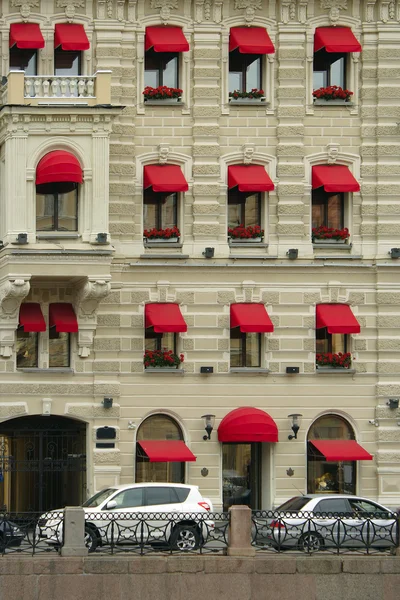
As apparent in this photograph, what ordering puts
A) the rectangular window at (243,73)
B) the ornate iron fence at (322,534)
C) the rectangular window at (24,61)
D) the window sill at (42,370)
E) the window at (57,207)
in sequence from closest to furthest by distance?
the ornate iron fence at (322,534) → the window at (57,207) → the window sill at (42,370) → the rectangular window at (24,61) → the rectangular window at (243,73)

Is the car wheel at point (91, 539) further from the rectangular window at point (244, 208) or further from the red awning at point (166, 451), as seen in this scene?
the rectangular window at point (244, 208)

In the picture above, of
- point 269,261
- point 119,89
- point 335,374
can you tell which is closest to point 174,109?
point 119,89

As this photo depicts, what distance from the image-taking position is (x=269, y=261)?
52.2 metres

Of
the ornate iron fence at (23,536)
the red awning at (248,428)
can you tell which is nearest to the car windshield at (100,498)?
the ornate iron fence at (23,536)

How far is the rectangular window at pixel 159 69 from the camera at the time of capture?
5259cm

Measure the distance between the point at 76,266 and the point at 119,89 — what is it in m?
5.58

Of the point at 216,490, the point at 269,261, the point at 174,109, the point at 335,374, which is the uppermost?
the point at 174,109

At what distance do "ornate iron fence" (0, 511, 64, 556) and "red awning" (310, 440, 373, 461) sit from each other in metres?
11.4

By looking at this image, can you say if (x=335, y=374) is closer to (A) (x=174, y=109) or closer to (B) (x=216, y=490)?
(B) (x=216, y=490)

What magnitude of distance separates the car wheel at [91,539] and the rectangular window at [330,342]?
12.7m

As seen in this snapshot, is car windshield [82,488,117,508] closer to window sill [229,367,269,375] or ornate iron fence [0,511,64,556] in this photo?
ornate iron fence [0,511,64,556]

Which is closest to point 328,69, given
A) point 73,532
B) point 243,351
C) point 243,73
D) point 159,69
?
point 243,73

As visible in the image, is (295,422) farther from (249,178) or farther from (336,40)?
(336,40)

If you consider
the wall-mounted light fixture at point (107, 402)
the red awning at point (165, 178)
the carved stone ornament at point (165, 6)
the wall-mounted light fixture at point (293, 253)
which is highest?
the carved stone ornament at point (165, 6)
